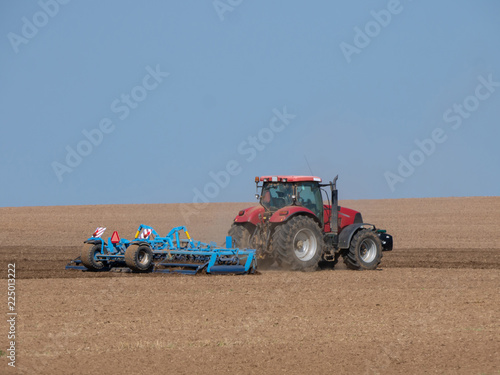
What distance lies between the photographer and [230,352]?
8234 millimetres

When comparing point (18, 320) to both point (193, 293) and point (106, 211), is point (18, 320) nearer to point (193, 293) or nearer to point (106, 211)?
point (193, 293)

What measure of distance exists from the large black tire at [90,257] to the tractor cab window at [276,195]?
3.69 meters

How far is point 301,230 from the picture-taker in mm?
14938

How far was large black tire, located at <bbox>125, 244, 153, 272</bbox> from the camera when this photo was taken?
14.8 m

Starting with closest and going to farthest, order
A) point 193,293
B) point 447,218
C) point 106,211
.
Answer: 1. point 193,293
2. point 447,218
3. point 106,211

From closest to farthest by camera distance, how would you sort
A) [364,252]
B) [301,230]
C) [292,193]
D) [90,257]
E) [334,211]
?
[301,230]
[90,257]
[292,193]
[334,211]
[364,252]

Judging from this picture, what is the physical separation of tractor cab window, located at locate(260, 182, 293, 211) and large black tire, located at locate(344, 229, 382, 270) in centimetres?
172

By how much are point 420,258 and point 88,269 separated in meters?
9.24

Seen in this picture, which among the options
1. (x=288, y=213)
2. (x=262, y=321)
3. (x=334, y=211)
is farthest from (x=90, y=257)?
(x=262, y=321)

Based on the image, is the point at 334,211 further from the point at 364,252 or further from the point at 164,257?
the point at 164,257

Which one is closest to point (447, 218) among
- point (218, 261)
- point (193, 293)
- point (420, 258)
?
point (420, 258)

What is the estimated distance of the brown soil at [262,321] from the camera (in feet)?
25.6

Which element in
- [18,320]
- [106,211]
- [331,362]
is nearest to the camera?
[331,362]

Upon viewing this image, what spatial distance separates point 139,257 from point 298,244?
3.30 meters
